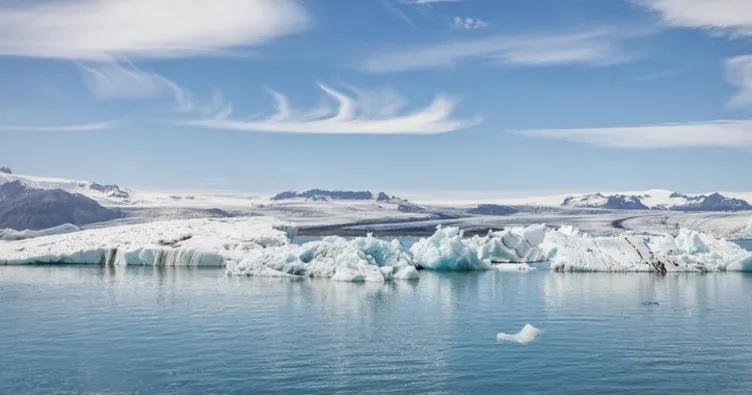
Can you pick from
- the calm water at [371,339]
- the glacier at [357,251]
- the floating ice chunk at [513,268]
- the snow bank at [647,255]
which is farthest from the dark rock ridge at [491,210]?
the calm water at [371,339]

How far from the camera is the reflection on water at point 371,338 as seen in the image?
47.9 ft

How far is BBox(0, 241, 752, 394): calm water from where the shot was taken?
14578mm

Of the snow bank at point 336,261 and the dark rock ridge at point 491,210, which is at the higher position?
the dark rock ridge at point 491,210

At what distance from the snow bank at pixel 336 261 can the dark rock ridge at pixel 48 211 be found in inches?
4149

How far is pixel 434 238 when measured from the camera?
148 ft

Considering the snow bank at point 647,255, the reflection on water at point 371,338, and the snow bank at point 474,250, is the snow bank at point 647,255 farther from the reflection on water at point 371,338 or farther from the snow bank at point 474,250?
the reflection on water at point 371,338

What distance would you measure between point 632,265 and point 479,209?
15572cm

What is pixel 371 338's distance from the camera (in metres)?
19.4

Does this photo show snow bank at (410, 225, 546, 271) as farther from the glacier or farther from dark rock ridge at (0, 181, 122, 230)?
dark rock ridge at (0, 181, 122, 230)

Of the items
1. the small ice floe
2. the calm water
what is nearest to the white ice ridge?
the calm water

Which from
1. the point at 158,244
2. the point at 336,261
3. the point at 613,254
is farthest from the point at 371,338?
the point at 158,244

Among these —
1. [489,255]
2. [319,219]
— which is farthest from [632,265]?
[319,219]

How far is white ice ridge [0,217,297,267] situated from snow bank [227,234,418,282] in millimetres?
4744

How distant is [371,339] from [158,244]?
102 feet
